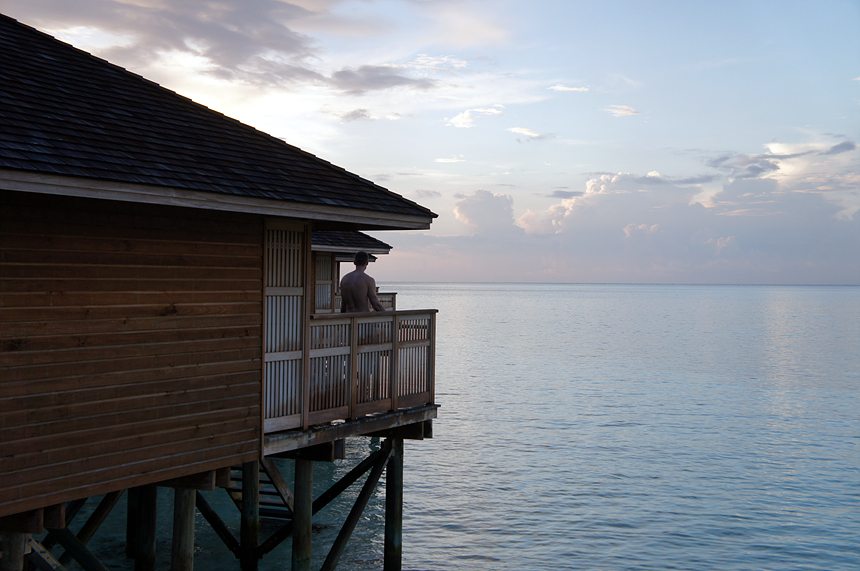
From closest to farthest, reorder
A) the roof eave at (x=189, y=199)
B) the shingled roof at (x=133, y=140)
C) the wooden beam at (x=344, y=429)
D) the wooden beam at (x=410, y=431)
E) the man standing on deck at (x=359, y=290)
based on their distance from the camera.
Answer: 1. the roof eave at (x=189, y=199)
2. the shingled roof at (x=133, y=140)
3. the wooden beam at (x=344, y=429)
4. the man standing on deck at (x=359, y=290)
5. the wooden beam at (x=410, y=431)

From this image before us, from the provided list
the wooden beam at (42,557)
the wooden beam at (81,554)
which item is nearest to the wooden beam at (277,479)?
the wooden beam at (81,554)

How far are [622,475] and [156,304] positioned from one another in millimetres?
17933

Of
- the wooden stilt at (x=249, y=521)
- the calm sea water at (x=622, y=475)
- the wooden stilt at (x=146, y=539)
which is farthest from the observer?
the calm sea water at (x=622, y=475)

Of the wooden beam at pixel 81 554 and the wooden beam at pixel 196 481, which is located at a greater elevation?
the wooden beam at pixel 196 481

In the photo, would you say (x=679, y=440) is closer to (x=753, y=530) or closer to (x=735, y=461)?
(x=735, y=461)

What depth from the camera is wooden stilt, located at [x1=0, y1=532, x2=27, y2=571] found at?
22.1 feet

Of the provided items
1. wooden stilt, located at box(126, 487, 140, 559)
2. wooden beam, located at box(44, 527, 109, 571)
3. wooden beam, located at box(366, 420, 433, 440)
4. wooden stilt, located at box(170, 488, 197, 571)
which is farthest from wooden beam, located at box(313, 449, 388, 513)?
wooden stilt, located at box(126, 487, 140, 559)

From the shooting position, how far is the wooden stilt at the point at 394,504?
450 inches

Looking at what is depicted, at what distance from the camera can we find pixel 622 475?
22.0 metres

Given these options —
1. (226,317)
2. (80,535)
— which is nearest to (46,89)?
(226,317)

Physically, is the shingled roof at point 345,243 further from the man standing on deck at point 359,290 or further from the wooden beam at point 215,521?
the man standing on deck at point 359,290

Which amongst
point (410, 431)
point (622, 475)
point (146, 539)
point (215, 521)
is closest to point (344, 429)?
point (410, 431)

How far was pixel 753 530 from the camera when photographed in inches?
686

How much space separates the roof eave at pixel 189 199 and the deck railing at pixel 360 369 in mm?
1239
